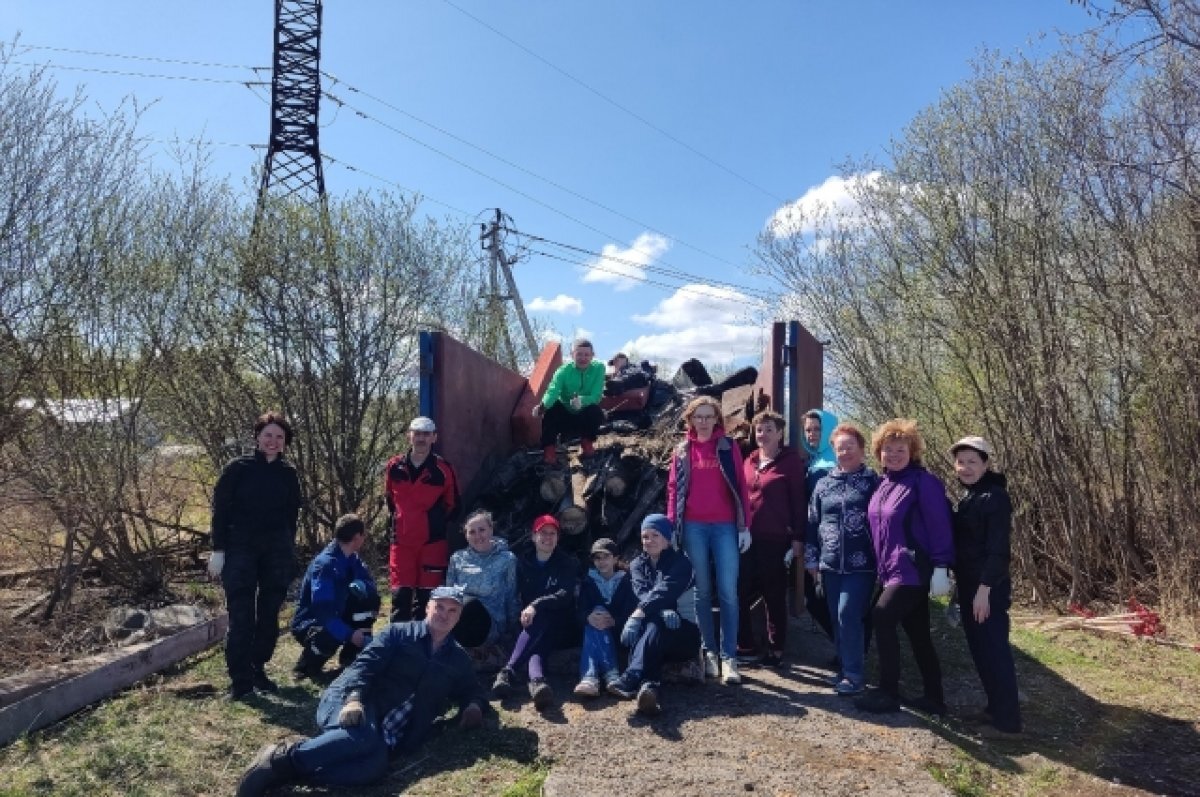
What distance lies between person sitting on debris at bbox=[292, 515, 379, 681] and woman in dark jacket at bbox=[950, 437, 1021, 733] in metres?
3.67

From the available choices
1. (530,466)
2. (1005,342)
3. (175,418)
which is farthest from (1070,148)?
A: (175,418)

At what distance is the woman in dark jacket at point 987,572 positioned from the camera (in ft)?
14.4

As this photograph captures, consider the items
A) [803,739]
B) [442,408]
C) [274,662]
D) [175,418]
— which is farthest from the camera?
[175,418]

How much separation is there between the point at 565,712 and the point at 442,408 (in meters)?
2.78

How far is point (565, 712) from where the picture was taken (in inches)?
179

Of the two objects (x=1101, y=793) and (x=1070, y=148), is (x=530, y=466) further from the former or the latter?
(x=1070, y=148)

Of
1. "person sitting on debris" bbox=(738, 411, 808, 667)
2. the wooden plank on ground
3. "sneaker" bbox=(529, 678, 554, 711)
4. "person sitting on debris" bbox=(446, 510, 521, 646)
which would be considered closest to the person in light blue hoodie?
"person sitting on debris" bbox=(738, 411, 808, 667)

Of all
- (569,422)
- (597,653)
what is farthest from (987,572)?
(569,422)

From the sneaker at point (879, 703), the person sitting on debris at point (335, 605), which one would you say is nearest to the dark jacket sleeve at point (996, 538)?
the sneaker at point (879, 703)

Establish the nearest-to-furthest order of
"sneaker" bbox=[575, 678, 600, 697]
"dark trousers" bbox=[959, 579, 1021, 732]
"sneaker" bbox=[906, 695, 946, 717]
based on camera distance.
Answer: "dark trousers" bbox=[959, 579, 1021, 732] < "sneaker" bbox=[575, 678, 600, 697] < "sneaker" bbox=[906, 695, 946, 717]

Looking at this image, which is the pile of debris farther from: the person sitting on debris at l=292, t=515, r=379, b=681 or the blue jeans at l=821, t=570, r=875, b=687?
the blue jeans at l=821, t=570, r=875, b=687

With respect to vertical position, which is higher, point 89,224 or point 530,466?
point 89,224

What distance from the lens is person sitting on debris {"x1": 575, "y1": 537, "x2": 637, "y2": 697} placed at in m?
4.73

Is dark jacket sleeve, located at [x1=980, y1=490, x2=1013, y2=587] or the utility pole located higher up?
the utility pole
